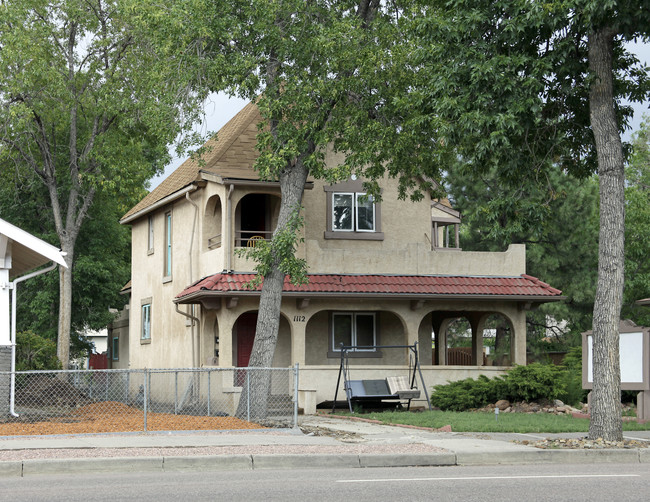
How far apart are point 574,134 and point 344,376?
8643 millimetres

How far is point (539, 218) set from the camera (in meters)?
17.5

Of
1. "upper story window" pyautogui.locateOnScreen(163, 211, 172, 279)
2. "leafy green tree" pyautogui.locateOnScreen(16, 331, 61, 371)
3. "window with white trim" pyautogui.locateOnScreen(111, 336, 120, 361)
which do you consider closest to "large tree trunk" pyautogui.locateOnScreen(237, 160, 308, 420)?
"leafy green tree" pyautogui.locateOnScreen(16, 331, 61, 371)

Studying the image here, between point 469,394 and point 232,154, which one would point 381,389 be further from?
point 232,154

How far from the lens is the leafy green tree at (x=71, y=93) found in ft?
99.4

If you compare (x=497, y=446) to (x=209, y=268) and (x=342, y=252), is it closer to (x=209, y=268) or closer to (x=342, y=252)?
(x=342, y=252)

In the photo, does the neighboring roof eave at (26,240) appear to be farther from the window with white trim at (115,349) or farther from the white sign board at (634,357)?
the window with white trim at (115,349)

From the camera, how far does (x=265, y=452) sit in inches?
526

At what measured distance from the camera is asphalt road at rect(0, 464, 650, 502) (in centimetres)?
959

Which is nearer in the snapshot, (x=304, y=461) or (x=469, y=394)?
(x=304, y=461)

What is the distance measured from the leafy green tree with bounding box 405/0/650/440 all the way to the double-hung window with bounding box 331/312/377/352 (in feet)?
30.9

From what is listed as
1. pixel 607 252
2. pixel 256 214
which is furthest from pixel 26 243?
pixel 607 252

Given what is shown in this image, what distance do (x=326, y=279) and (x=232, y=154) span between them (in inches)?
181

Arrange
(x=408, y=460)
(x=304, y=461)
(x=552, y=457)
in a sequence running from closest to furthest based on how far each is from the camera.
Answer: (x=304, y=461), (x=408, y=460), (x=552, y=457)

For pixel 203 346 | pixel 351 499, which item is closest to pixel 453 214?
pixel 203 346
